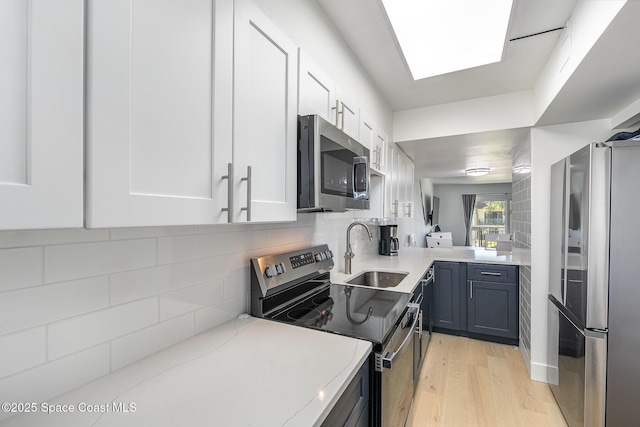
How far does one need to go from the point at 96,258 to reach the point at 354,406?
34.9 inches

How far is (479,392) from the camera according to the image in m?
2.14

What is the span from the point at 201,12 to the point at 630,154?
1921 millimetres

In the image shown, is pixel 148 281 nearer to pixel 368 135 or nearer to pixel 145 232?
pixel 145 232

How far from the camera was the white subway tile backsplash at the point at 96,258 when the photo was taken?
2.34 feet

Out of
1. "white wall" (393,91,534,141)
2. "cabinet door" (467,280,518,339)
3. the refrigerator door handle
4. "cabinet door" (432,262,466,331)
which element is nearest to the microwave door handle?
the refrigerator door handle

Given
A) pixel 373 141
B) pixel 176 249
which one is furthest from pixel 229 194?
pixel 373 141

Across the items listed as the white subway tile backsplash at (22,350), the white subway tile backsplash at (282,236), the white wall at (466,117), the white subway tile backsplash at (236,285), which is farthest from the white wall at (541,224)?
the white subway tile backsplash at (22,350)

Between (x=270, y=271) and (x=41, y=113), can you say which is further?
(x=270, y=271)

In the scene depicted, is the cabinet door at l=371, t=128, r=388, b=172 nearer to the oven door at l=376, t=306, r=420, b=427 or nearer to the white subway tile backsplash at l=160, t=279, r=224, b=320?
the oven door at l=376, t=306, r=420, b=427

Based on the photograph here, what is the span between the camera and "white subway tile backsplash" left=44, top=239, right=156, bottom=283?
71cm

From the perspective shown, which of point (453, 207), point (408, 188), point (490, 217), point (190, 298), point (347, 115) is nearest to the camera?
point (190, 298)

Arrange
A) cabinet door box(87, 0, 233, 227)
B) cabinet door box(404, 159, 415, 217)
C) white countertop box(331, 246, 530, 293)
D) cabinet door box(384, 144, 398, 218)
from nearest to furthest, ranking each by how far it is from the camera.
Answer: cabinet door box(87, 0, 233, 227) → white countertop box(331, 246, 530, 293) → cabinet door box(384, 144, 398, 218) → cabinet door box(404, 159, 415, 217)

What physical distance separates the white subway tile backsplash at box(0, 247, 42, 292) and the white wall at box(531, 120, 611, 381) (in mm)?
2909

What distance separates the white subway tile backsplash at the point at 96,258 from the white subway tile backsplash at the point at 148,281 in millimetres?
25
